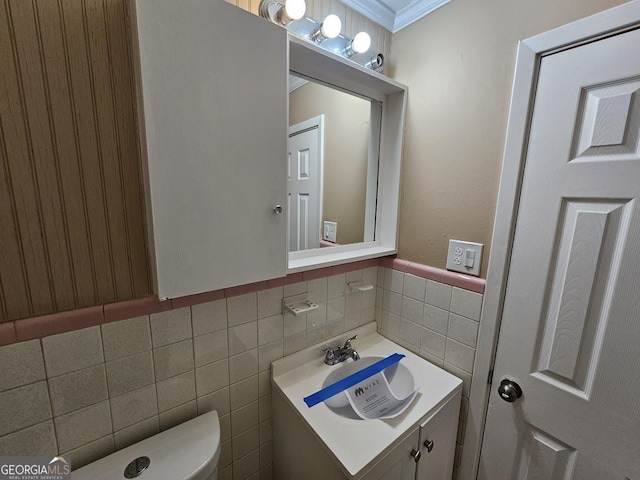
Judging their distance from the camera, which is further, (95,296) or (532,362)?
(532,362)

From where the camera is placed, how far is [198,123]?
668 mm

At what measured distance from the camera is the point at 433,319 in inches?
46.1

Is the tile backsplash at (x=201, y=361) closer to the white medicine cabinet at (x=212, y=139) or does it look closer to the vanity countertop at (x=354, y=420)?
the vanity countertop at (x=354, y=420)

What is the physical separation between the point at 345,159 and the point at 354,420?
1.09m

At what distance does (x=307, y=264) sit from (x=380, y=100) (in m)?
0.88

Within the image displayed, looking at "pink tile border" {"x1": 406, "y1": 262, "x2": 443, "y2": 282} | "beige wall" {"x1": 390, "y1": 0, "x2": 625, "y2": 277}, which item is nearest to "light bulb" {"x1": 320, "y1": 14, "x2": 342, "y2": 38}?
"beige wall" {"x1": 390, "y1": 0, "x2": 625, "y2": 277}

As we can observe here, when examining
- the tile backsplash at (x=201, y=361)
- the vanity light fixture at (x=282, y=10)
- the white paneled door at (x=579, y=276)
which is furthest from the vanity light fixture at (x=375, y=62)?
the tile backsplash at (x=201, y=361)

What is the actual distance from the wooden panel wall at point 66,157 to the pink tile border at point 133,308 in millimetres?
33

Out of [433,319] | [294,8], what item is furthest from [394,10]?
[433,319]

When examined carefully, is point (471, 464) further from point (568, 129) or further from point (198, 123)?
point (198, 123)

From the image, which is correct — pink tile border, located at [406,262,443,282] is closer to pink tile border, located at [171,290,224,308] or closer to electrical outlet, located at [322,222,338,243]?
electrical outlet, located at [322,222,338,243]

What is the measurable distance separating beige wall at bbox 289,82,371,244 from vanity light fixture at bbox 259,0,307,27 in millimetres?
354

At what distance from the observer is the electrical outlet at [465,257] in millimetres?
1015

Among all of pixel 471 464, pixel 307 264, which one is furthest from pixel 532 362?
pixel 307 264
